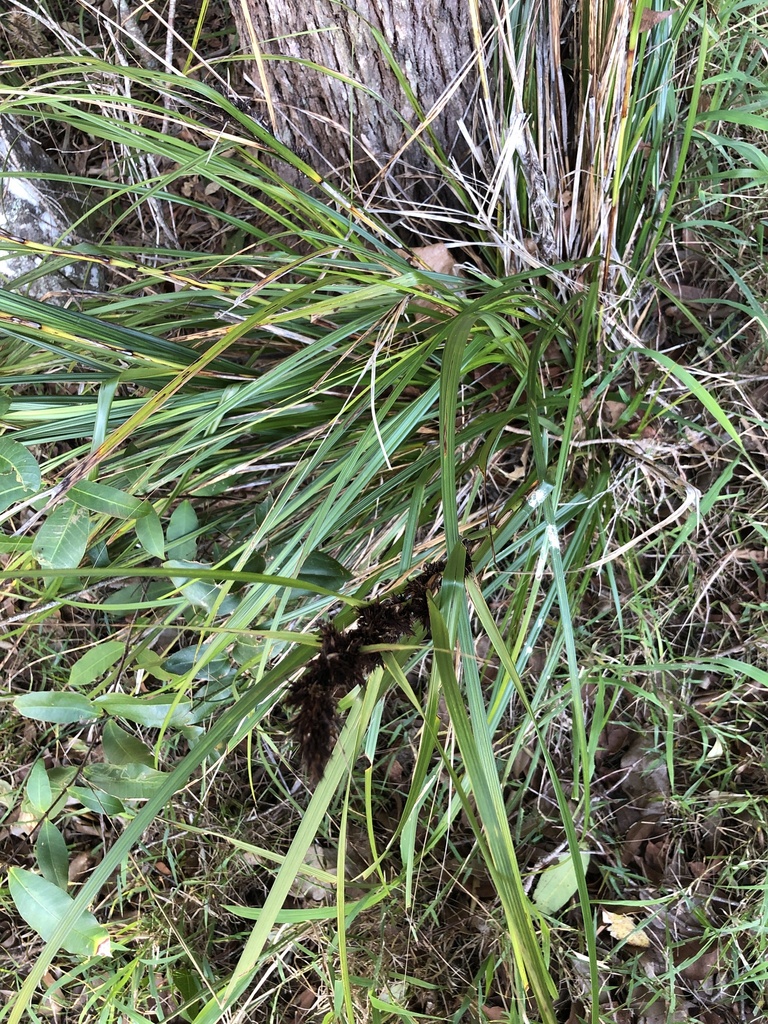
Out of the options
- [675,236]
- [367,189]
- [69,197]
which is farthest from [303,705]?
[69,197]

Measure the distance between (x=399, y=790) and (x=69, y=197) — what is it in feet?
4.57

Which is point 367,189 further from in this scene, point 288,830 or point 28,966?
point 28,966

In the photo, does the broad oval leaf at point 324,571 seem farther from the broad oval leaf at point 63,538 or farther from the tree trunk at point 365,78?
the tree trunk at point 365,78

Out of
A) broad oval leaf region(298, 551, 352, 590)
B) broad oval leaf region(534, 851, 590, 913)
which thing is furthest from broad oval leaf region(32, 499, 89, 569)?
broad oval leaf region(534, 851, 590, 913)

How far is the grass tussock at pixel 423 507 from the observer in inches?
31.3

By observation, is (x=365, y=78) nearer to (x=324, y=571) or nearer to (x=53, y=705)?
(x=324, y=571)

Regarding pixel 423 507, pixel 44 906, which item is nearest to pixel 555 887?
pixel 423 507

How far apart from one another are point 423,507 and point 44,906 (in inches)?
26.0

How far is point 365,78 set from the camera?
3.53 feet

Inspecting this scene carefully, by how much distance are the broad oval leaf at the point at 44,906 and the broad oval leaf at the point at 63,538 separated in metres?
0.33

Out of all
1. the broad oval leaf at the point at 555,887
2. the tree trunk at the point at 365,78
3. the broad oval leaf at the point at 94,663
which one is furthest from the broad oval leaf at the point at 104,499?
the broad oval leaf at the point at 555,887

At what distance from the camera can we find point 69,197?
1.40 m

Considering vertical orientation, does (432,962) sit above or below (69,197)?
below

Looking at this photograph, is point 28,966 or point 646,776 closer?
point 646,776
